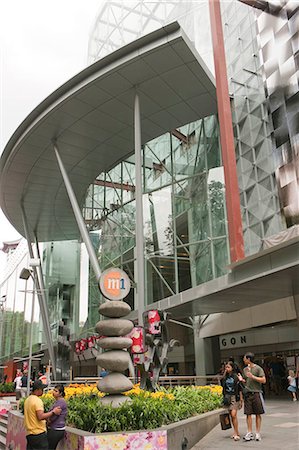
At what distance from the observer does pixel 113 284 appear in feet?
30.7

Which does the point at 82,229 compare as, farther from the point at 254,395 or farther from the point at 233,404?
the point at 254,395

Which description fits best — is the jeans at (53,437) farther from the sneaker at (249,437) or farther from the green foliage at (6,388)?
the green foliage at (6,388)

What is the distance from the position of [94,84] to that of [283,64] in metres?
8.34

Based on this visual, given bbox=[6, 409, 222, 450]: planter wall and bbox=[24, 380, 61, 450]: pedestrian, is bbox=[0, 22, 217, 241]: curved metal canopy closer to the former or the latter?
bbox=[6, 409, 222, 450]: planter wall

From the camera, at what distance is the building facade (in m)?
17.9

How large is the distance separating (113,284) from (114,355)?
4.80ft

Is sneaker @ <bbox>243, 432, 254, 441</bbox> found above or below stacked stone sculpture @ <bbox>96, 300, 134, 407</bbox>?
below

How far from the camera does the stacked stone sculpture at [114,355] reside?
8.48 metres

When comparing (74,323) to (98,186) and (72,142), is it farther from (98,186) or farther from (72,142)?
(72,142)

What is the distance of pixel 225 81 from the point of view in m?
17.6

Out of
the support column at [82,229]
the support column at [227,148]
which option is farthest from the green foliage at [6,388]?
the support column at [227,148]

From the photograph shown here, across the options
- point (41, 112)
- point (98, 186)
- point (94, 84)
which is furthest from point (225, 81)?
point (98, 186)

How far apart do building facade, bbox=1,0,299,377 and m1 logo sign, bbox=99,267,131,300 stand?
534 cm

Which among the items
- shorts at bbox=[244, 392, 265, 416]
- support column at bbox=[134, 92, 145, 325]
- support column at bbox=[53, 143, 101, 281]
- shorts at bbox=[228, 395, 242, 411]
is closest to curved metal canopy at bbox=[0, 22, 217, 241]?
support column at bbox=[134, 92, 145, 325]
